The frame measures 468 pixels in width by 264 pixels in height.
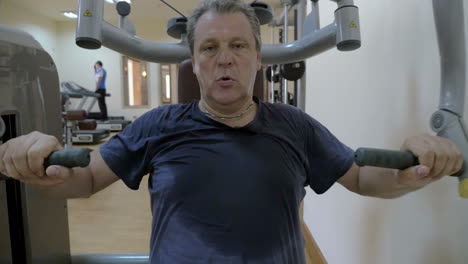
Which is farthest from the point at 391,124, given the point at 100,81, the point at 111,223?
the point at 100,81

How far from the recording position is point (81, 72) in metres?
9.08

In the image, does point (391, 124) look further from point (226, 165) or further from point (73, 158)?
point (73, 158)

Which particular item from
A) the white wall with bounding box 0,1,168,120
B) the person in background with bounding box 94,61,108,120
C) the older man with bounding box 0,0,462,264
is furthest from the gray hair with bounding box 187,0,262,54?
the white wall with bounding box 0,1,168,120

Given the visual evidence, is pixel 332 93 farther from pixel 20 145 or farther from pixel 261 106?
pixel 20 145

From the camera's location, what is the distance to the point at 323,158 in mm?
887

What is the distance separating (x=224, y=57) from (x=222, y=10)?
0.13 meters

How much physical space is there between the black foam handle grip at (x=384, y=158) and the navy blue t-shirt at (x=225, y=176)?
0.29 m

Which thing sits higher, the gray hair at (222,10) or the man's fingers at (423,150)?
the gray hair at (222,10)

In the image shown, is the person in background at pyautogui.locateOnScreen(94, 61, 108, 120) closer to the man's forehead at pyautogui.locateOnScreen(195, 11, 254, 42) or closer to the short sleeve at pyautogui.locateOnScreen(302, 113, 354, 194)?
the man's forehead at pyautogui.locateOnScreen(195, 11, 254, 42)

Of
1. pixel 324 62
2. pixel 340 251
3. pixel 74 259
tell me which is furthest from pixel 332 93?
pixel 74 259

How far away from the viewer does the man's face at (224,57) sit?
834mm

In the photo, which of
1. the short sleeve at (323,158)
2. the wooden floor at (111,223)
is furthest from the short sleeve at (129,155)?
the wooden floor at (111,223)

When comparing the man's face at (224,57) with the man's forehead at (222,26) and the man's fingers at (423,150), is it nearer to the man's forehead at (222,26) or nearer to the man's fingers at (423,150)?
the man's forehead at (222,26)

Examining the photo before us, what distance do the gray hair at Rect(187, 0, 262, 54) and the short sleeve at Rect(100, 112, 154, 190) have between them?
0.94 ft
